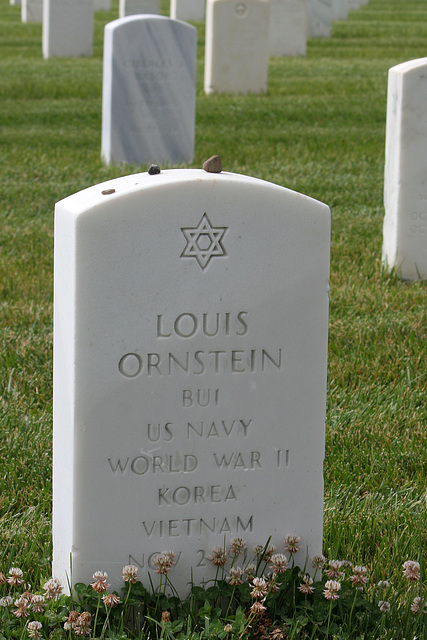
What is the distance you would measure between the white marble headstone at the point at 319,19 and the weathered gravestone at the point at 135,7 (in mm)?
2748

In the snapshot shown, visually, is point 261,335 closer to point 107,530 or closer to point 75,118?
point 107,530

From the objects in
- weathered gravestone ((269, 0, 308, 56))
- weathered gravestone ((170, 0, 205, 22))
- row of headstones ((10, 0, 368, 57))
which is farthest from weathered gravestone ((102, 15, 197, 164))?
weathered gravestone ((170, 0, 205, 22))

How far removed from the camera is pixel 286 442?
245 cm

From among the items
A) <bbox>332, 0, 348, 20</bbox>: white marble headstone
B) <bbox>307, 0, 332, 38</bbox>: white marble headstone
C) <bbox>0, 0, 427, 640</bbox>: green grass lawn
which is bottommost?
<bbox>0, 0, 427, 640</bbox>: green grass lawn

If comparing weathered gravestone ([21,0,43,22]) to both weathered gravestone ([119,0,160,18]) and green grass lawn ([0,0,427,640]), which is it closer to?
weathered gravestone ([119,0,160,18])

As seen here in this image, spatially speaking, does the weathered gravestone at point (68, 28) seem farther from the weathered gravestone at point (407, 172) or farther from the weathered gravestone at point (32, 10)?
the weathered gravestone at point (407, 172)

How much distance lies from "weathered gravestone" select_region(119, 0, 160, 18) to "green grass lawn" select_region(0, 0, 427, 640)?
185 inches

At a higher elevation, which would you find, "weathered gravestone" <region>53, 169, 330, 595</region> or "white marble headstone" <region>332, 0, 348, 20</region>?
"white marble headstone" <region>332, 0, 348, 20</region>

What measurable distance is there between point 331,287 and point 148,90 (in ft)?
10.6

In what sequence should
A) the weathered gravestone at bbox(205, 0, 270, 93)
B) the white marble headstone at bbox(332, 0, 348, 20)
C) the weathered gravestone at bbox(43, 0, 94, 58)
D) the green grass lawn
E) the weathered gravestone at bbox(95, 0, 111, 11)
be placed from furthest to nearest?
1. the weathered gravestone at bbox(95, 0, 111, 11)
2. the white marble headstone at bbox(332, 0, 348, 20)
3. the weathered gravestone at bbox(43, 0, 94, 58)
4. the weathered gravestone at bbox(205, 0, 270, 93)
5. the green grass lawn

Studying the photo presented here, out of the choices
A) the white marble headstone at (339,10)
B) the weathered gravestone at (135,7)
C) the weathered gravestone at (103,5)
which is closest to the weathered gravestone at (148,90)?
the weathered gravestone at (135,7)

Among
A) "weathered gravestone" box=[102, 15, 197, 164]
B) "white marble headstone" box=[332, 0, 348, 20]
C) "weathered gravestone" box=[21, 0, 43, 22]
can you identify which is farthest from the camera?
"white marble headstone" box=[332, 0, 348, 20]

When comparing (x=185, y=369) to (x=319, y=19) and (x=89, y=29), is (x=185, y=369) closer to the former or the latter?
(x=89, y=29)

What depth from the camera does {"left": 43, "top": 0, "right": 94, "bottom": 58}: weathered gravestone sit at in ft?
46.6
